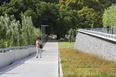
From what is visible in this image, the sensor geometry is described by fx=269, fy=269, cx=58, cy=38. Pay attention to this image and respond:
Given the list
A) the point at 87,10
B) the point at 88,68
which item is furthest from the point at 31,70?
the point at 87,10

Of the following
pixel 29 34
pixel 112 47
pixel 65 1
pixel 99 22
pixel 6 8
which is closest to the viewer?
pixel 112 47

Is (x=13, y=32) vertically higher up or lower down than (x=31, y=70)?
higher up

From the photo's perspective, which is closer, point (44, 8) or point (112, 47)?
point (112, 47)

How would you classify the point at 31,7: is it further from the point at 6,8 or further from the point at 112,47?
the point at 112,47

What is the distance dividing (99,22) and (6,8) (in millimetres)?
28342

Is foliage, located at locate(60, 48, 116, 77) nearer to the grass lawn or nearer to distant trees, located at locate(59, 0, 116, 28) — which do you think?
the grass lawn

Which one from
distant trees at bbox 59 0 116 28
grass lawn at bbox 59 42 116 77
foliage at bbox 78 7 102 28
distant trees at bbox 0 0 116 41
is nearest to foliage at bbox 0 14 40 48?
grass lawn at bbox 59 42 116 77

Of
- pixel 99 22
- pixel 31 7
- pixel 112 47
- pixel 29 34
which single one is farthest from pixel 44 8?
pixel 112 47

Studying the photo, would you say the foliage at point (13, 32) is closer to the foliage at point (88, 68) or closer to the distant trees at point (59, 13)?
the foliage at point (88, 68)

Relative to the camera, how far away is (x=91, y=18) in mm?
82062

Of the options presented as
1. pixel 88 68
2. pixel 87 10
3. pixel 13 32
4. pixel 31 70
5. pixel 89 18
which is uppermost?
pixel 87 10

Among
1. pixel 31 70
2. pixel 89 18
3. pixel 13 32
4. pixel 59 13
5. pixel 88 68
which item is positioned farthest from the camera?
pixel 59 13

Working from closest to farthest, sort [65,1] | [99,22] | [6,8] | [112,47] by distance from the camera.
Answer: [112,47] → [6,8] → [99,22] → [65,1]

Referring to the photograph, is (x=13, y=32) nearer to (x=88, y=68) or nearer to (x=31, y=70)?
(x=31, y=70)
